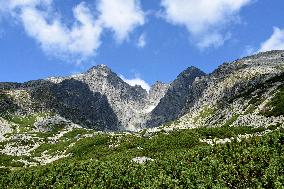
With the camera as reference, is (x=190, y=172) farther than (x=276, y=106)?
No

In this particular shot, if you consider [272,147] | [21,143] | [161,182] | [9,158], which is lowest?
[161,182]

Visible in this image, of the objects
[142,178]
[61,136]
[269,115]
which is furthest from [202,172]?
[61,136]

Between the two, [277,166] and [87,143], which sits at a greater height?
[87,143]

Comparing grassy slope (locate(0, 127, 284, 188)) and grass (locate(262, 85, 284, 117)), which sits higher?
grass (locate(262, 85, 284, 117))

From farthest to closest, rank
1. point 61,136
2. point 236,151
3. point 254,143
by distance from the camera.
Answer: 1. point 61,136
2. point 254,143
3. point 236,151

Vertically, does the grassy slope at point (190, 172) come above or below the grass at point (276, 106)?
below

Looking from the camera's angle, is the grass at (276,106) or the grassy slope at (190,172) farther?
the grass at (276,106)

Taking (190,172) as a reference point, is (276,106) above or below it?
above

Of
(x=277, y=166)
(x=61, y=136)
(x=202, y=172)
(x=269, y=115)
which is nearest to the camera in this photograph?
(x=277, y=166)

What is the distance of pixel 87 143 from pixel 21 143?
4332 cm

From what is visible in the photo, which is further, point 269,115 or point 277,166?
point 269,115

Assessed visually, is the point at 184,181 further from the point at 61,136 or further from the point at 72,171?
the point at 61,136

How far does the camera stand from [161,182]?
51406mm

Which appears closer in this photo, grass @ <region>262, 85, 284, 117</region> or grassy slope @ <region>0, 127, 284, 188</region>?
grassy slope @ <region>0, 127, 284, 188</region>
